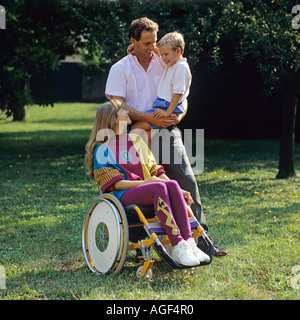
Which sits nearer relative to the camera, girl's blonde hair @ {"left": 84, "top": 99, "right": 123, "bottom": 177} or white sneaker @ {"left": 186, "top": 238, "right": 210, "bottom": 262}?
white sneaker @ {"left": 186, "top": 238, "right": 210, "bottom": 262}

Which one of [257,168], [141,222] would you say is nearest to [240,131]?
[257,168]

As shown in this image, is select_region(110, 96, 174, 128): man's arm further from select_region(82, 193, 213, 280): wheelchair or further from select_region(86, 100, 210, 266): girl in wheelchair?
select_region(82, 193, 213, 280): wheelchair

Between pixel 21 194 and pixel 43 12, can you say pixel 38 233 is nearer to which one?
pixel 21 194

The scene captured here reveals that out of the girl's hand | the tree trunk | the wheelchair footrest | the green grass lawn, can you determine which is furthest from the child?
the tree trunk

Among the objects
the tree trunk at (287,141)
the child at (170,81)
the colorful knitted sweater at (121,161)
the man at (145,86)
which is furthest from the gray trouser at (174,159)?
the tree trunk at (287,141)

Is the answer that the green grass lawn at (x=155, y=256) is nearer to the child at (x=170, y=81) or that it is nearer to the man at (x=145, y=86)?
the man at (x=145, y=86)

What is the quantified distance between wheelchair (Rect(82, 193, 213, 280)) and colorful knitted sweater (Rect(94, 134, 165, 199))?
0.41 feet

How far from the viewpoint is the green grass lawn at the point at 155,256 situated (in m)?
3.57

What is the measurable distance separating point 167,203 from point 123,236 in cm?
38

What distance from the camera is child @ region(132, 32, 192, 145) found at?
13.4 feet

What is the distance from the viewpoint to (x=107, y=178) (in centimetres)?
385

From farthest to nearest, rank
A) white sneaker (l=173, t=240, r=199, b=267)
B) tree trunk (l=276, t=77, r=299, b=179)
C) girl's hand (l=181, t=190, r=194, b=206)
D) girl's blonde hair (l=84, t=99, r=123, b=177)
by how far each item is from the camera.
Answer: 1. tree trunk (l=276, t=77, r=299, b=179)
2. girl's hand (l=181, t=190, r=194, b=206)
3. girl's blonde hair (l=84, t=99, r=123, b=177)
4. white sneaker (l=173, t=240, r=199, b=267)

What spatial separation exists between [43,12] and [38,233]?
7.35 metres

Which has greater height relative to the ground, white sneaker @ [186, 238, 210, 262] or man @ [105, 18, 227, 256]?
man @ [105, 18, 227, 256]
